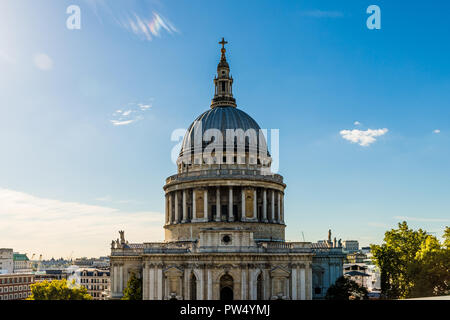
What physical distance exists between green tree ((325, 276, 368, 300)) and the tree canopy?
6.40 m

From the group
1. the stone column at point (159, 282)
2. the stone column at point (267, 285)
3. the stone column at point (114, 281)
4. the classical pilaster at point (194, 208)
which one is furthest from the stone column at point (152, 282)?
the stone column at point (267, 285)

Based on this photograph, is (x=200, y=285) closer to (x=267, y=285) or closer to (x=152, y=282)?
(x=152, y=282)

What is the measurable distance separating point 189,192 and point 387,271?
33390 mm

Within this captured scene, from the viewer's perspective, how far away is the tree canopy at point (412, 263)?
199ft

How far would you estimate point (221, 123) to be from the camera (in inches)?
3300

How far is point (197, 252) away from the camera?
66.6 m

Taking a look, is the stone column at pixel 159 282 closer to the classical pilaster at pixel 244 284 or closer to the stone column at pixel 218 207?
Answer: the classical pilaster at pixel 244 284

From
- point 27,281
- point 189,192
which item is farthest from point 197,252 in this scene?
point 27,281

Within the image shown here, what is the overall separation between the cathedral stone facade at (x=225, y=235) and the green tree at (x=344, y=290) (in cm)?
303

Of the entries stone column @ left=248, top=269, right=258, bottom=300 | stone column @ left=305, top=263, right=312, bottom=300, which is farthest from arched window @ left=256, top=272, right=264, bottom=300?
stone column @ left=305, top=263, right=312, bottom=300

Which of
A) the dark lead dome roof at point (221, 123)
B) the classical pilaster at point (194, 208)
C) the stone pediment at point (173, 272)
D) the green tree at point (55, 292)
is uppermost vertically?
the dark lead dome roof at point (221, 123)
